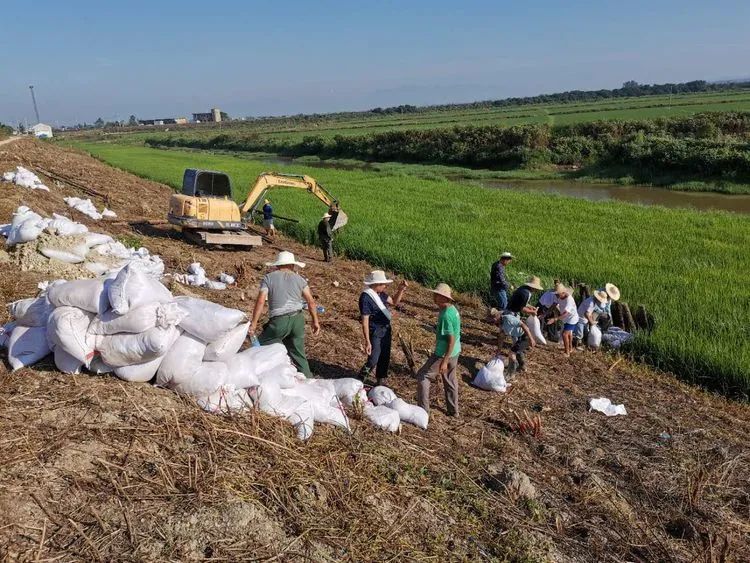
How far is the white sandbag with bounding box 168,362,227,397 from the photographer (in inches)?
171

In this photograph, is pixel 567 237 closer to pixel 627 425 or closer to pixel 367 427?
pixel 627 425

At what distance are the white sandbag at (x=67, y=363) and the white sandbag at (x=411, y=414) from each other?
277 centimetres

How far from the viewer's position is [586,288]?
9.01m

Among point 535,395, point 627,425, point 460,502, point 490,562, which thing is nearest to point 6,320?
point 460,502

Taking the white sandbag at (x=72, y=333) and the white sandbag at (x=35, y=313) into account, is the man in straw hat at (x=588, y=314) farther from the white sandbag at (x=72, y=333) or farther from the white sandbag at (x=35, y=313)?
the white sandbag at (x=35, y=313)

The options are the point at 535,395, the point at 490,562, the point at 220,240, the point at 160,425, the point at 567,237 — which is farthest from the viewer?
the point at 567,237

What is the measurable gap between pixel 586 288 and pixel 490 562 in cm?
624

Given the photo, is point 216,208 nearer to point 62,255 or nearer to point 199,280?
point 199,280

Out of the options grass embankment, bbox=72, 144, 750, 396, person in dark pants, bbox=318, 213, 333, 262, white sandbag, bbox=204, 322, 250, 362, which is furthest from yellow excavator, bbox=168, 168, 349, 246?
white sandbag, bbox=204, 322, 250, 362

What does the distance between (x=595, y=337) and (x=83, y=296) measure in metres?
6.89

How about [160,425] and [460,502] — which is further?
[460,502]

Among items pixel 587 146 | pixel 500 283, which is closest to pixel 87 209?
pixel 500 283

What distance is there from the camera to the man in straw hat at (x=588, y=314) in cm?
838

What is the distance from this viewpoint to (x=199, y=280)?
31.4 feet
